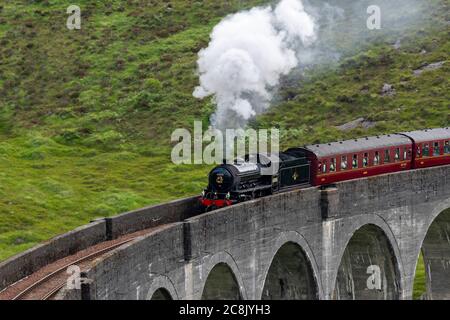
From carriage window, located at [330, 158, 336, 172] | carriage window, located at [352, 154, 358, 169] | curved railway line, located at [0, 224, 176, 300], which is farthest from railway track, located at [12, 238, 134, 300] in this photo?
carriage window, located at [352, 154, 358, 169]

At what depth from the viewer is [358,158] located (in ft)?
155

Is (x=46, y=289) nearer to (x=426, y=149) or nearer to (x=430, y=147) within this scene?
(x=426, y=149)

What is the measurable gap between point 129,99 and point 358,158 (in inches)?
1409

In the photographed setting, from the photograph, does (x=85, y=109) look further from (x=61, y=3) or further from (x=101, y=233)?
(x=101, y=233)

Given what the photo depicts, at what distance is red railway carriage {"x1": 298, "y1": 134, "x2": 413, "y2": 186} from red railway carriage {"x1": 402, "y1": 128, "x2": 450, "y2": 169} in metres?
0.49

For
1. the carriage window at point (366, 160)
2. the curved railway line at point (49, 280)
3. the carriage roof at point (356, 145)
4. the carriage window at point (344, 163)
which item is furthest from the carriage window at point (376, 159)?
the curved railway line at point (49, 280)

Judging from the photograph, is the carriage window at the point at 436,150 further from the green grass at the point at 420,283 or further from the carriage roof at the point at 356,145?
the green grass at the point at 420,283

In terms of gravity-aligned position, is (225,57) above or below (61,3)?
below

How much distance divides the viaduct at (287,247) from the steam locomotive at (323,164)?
5.76 feet

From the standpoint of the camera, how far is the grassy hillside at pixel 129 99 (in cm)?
6278

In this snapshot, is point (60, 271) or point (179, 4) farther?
point (179, 4)
